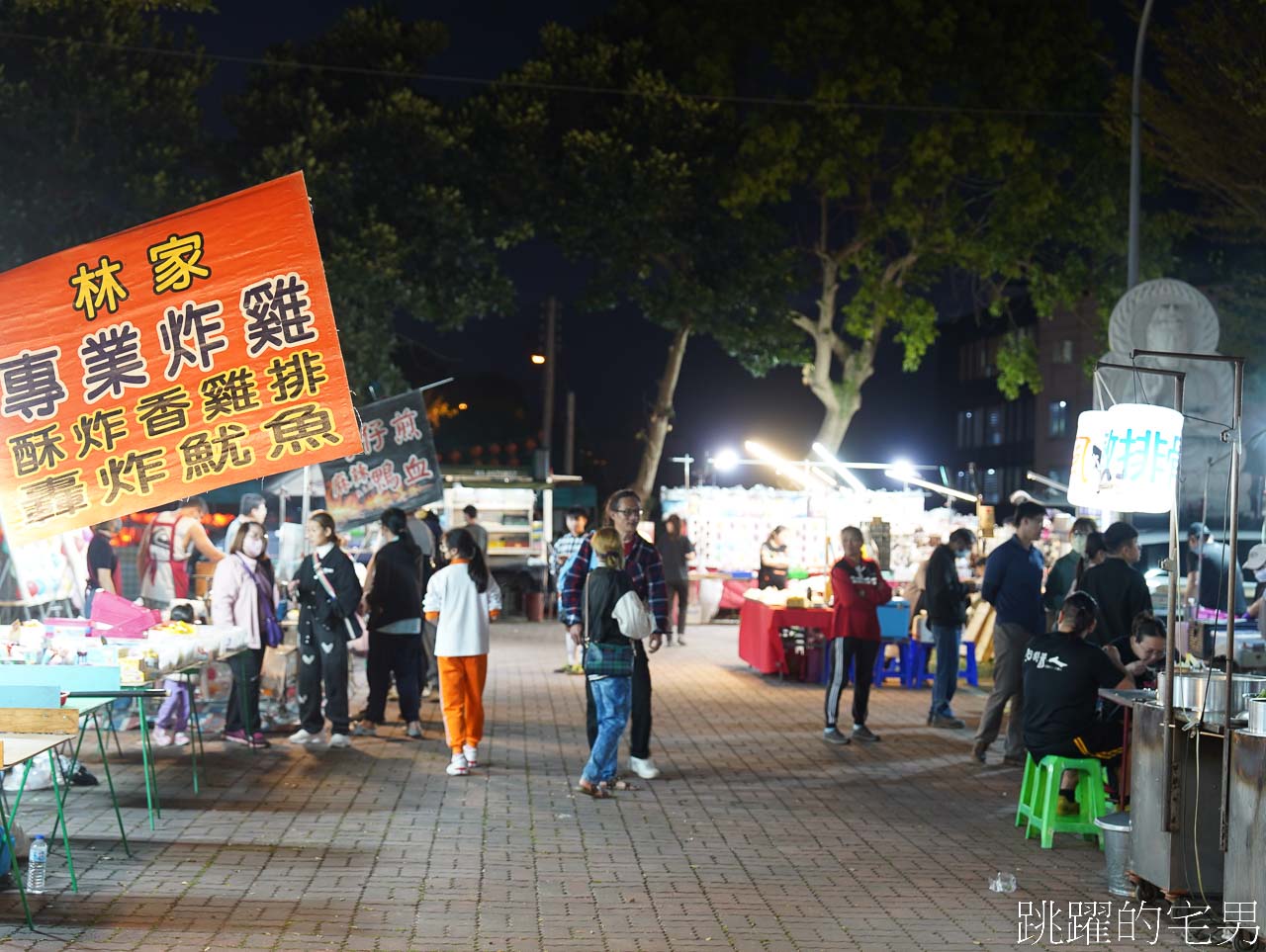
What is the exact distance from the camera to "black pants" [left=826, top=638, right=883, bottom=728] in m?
13.0

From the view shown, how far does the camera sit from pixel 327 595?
12219mm

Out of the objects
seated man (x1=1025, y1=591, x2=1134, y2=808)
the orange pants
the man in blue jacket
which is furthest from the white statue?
the orange pants

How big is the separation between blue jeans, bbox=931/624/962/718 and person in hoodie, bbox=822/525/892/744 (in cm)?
102

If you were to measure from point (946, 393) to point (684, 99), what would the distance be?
48269 millimetres

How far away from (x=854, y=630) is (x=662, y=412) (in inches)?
670

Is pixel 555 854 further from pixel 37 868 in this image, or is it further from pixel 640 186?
pixel 640 186

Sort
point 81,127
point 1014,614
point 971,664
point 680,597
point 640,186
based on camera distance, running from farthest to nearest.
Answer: point 640,186
point 680,597
point 81,127
point 971,664
point 1014,614

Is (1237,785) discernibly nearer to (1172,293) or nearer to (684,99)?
(1172,293)

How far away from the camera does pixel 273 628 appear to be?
12344 millimetres

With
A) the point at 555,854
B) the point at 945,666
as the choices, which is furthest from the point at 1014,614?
the point at 555,854

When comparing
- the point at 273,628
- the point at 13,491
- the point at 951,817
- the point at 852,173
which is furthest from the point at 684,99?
the point at 13,491

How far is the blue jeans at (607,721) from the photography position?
10141 millimetres

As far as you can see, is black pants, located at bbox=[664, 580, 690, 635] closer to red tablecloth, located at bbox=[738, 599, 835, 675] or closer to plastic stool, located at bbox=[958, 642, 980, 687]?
red tablecloth, located at bbox=[738, 599, 835, 675]

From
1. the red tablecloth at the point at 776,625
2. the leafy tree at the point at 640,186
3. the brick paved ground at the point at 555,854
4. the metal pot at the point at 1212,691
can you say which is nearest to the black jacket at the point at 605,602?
the brick paved ground at the point at 555,854
